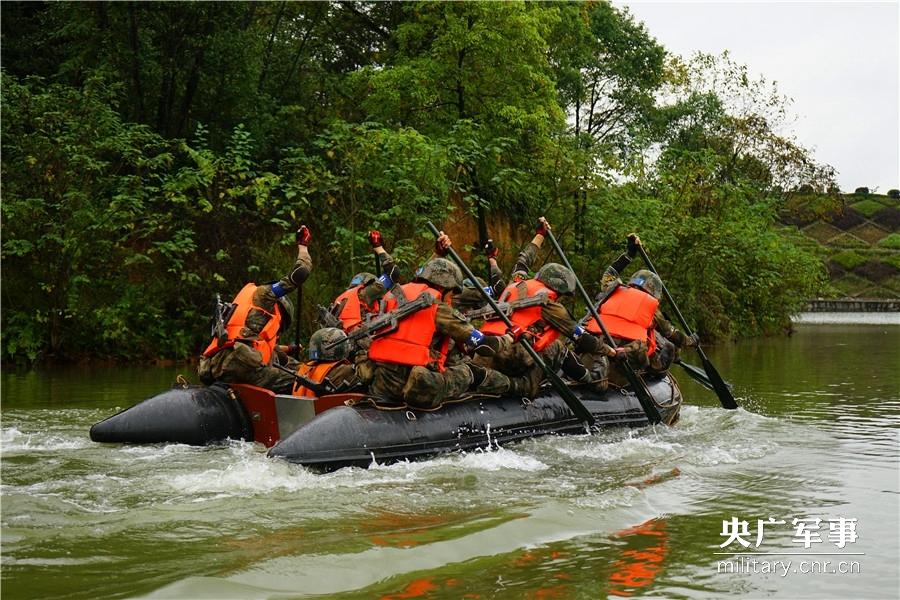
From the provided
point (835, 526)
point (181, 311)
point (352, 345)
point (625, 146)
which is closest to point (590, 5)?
point (625, 146)

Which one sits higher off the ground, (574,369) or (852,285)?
(852,285)

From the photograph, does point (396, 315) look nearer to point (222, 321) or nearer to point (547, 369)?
point (547, 369)

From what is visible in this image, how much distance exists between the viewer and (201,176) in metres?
21.9

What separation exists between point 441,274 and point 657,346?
4.29 m

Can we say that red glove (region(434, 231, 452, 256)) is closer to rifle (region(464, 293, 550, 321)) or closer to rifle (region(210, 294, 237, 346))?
rifle (region(464, 293, 550, 321))

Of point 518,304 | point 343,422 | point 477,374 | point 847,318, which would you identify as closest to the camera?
point 343,422

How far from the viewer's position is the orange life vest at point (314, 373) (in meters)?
11.3

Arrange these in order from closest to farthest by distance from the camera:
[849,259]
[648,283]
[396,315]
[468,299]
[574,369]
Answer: [396,315] < [574,369] < [468,299] < [648,283] < [849,259]

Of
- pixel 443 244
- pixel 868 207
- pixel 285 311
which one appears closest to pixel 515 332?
pixel 443 244

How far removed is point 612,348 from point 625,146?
25024 mm

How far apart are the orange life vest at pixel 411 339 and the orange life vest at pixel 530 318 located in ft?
5.30

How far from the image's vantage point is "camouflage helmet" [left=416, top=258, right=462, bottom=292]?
33.3 ft

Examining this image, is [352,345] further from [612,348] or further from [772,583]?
[772,583]

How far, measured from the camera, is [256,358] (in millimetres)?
11305
